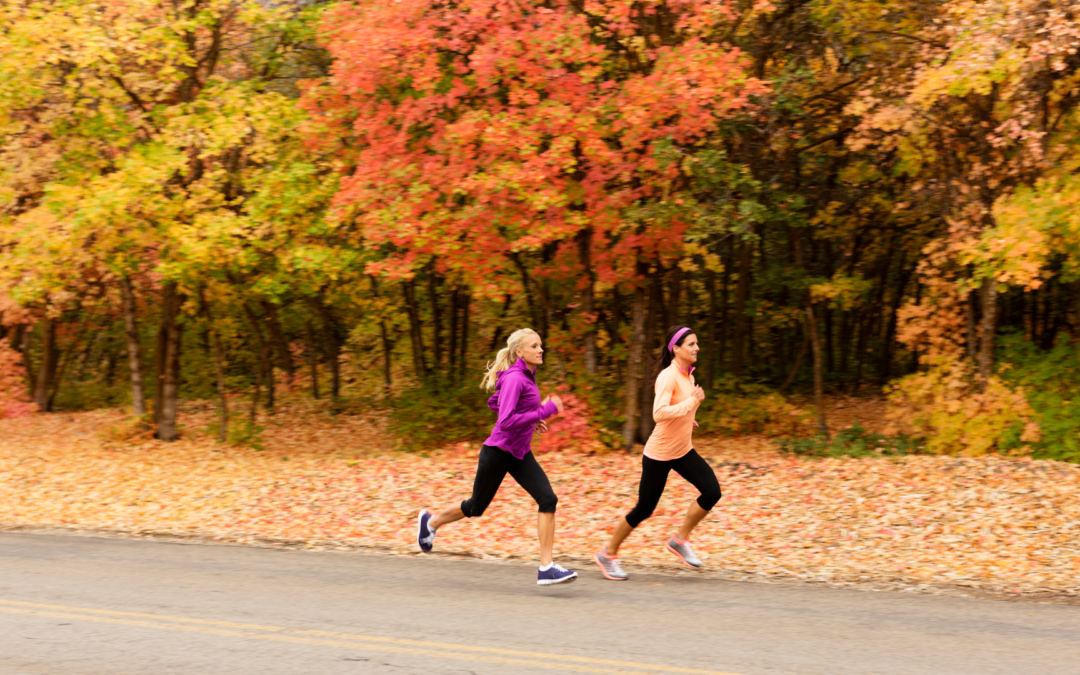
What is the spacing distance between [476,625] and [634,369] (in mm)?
8255

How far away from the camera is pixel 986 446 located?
12.8 metres

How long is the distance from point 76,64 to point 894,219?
13.7 meters

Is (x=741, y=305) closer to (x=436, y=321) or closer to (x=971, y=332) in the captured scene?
(x=971, y=332)

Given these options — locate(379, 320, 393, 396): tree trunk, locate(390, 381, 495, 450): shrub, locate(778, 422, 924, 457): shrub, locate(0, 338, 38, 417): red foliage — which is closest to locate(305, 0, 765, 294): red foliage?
locate(390, 381, 495, 450): shrub

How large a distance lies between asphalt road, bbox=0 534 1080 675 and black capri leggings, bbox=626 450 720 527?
1.86 ft

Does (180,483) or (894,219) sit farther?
(894,219)

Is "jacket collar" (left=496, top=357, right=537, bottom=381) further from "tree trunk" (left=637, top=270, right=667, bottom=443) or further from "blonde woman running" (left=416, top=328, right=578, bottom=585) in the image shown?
"tree trunk" (left=637, top=270, right=667, bottom=443)

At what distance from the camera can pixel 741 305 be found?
18.4m

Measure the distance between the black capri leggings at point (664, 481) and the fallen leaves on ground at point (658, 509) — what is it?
88 centimetres

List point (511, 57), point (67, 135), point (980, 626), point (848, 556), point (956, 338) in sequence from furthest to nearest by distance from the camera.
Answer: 1. point (67, 135)
2. point (956, 338)
3. point (511, 57)
4. point (848, 556)
5. point (980, 626)

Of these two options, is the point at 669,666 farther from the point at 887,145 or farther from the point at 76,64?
the point at 76,64

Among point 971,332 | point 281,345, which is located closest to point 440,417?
point 971,332

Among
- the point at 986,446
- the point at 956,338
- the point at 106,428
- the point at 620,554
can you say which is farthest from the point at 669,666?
the point at 106,428

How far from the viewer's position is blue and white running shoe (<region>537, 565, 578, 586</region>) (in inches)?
296
